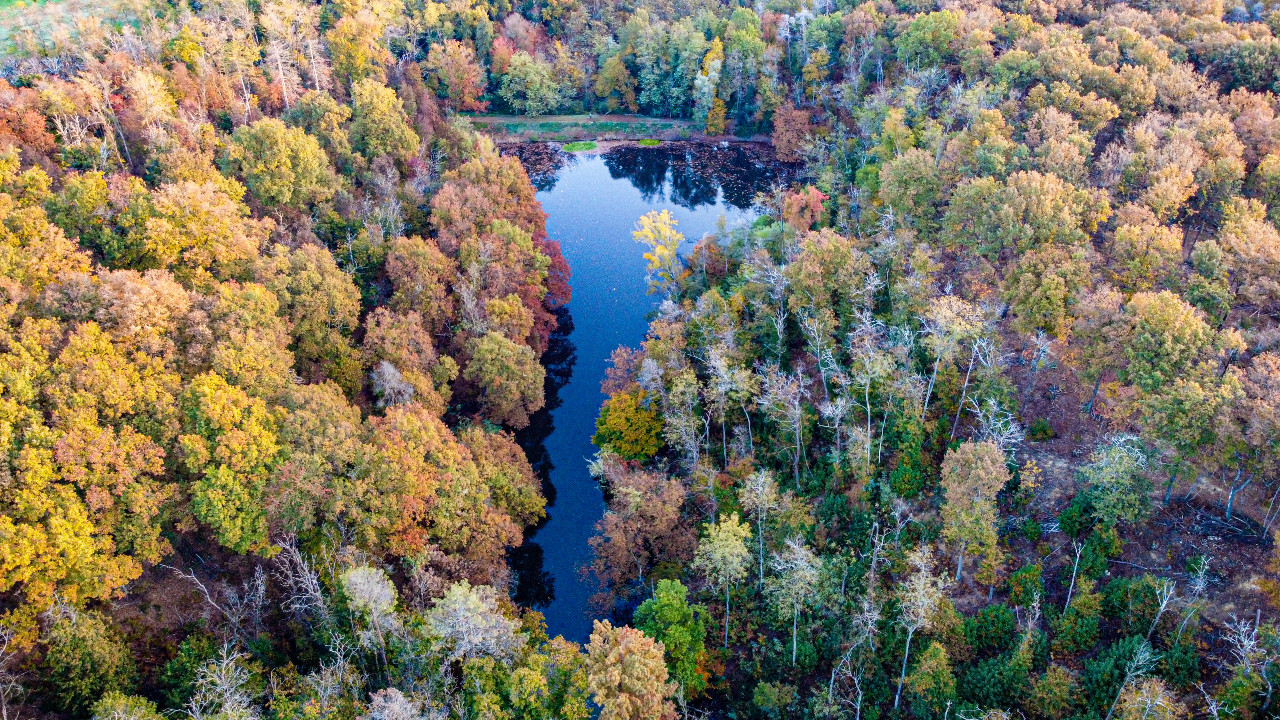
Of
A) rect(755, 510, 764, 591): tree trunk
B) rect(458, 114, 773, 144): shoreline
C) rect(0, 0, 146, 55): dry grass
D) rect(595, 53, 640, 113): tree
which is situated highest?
rect(0, 0, 146, 55): dry grass

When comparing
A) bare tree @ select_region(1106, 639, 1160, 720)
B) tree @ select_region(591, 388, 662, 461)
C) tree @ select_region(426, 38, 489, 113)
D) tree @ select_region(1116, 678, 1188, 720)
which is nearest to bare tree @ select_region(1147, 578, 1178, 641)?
bare tree @ select_region(1106, 639, 1160, 720)

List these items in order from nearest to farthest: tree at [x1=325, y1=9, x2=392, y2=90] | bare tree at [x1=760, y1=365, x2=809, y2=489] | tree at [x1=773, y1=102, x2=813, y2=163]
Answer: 1. bare tree at [x1=760, y1=365, x2=809, y2=489]
2. tree at [x1=325, y1=9, x2=392, y2=90]
3. tree at [x1=773, y1=102, x2=813, y2=163]

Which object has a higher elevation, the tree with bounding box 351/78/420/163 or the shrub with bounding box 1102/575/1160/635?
the tree with bounding box 351/78/420/163

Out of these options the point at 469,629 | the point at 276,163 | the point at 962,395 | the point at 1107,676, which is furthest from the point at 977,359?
the point at 276,163

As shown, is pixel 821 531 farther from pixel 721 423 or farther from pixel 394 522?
pixel 394 522

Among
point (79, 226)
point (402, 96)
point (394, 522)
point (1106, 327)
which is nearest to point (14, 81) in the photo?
point (79, 226)

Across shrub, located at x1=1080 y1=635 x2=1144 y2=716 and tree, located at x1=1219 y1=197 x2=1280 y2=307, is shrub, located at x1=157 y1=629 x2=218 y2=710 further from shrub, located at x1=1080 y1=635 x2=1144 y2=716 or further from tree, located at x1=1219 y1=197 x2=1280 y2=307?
tree, located at x1=1219 y1=197 x2=1280 y2=307

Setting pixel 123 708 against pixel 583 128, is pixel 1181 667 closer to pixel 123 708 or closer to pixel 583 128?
pixel 123 708
